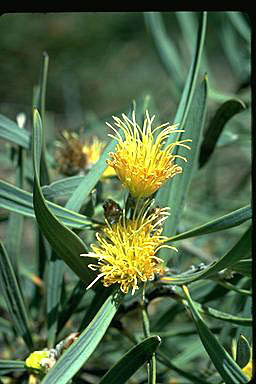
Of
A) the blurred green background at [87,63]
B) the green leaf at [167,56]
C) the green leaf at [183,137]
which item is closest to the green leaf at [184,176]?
the green leaf at [183,137]

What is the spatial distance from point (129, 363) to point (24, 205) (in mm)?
188

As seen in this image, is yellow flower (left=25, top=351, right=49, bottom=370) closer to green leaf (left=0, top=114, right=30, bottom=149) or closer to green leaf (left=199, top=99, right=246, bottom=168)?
green leaf (left=0, top=114, right=30, bottom=149)

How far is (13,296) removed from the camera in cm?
69

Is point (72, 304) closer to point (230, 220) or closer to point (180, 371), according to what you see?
point (180, 371)

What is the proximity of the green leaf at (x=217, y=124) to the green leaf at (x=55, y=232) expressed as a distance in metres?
0.28

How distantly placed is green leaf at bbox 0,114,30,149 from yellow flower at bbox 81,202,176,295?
192 millimetres

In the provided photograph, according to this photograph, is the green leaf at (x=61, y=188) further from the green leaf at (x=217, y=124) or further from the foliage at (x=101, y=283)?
the green leaf at (x=217, y=124)

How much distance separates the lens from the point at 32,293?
985 millimetres

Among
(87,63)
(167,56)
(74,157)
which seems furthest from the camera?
(87,63)

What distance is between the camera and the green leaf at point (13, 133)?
0.71m

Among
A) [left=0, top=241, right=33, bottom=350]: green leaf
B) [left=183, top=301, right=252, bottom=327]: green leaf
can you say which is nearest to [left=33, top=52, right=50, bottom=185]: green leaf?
[left=0, top=241, right=33, bottom=350]: green leaf

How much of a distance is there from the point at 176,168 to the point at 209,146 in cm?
24

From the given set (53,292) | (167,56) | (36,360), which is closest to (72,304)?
(53,292)

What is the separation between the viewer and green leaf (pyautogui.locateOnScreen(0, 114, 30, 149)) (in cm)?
71
